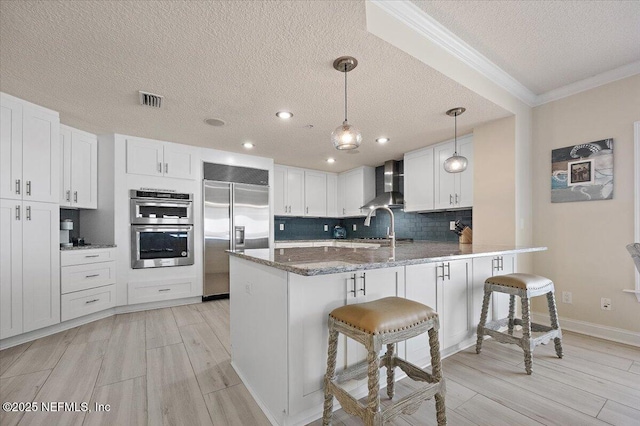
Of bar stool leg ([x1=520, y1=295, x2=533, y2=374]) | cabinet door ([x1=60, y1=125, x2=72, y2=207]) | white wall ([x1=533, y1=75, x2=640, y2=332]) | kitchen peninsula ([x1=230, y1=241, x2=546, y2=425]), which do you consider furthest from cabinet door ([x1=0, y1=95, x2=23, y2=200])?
white wall ([x1=533, y1=75, x2=640, y2=332])

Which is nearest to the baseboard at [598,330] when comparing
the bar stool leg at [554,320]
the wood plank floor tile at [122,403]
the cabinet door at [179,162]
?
the bar stool leg at [554,320]

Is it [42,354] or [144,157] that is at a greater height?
[144,157]

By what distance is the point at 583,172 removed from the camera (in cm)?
285

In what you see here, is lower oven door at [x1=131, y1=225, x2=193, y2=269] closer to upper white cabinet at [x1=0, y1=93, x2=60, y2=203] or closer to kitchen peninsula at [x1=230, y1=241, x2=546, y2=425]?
upper white cabinet at [x1=0, y1=93, x2=60, y2=203]

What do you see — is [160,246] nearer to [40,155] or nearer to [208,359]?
[40,155]

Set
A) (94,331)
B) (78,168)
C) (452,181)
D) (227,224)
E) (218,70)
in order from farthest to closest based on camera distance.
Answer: (227,224) < (452,181) < (78,168) < (94,331) < (218,70)

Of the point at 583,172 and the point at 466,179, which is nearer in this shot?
the point at 583,172

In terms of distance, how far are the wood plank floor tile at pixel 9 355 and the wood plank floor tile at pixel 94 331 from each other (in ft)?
1.14

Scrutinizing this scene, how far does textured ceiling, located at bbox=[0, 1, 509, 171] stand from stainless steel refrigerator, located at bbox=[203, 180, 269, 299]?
1.09 m

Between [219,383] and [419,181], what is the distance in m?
3.59

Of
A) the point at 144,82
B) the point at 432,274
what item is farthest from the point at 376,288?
the point at 144,82

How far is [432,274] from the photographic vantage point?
7.04 feet

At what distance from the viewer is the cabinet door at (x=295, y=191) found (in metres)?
5.53

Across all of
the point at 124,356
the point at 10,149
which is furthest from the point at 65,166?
the point at 124,356
